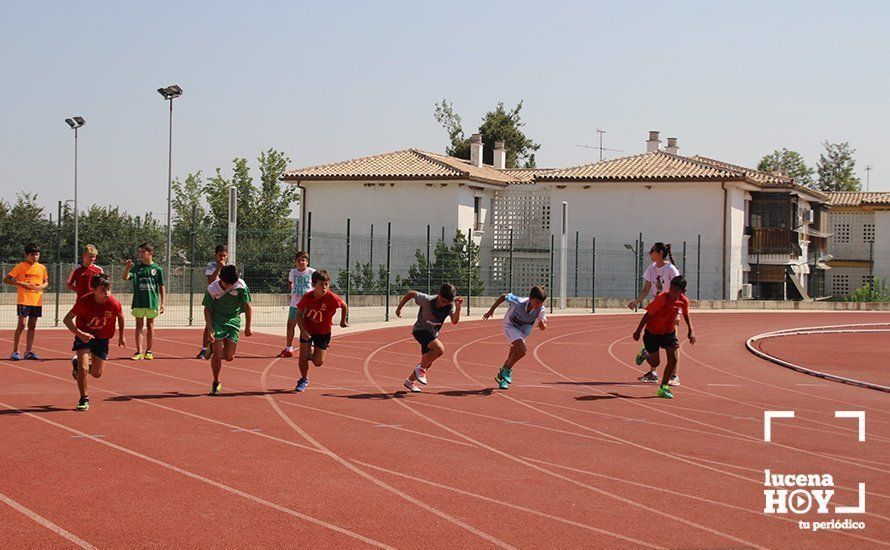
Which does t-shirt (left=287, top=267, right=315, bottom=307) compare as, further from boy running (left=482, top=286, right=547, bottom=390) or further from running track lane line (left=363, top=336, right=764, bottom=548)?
running track lane line (left=363, top=336, right=764, bottom=548)

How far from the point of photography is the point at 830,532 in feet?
23.6

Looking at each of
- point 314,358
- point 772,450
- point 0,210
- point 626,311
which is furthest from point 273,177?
point 772,450

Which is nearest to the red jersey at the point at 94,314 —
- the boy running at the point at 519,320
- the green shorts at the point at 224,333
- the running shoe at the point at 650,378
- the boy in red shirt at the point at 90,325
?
the boy in red shirt at the point at 90,325

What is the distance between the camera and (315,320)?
13461 mm

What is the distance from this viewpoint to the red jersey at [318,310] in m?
13.4

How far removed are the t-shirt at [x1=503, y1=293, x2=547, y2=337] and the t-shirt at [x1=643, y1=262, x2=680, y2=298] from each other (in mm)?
1901

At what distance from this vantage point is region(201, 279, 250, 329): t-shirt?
1295 centimetres

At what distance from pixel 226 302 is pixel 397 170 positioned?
111 feet

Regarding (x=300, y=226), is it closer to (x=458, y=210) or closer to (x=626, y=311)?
(x=626, y=311)

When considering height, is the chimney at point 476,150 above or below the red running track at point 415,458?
above

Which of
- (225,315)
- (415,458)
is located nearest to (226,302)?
(225,315)

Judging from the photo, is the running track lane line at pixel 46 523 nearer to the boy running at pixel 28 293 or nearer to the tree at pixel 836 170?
the boy running at pixel 28 293

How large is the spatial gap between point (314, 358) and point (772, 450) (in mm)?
5736

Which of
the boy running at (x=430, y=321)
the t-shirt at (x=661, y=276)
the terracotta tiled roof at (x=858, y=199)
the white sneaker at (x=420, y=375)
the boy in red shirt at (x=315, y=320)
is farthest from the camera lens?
the terracotta tiled roof at (x=858, y=199)
